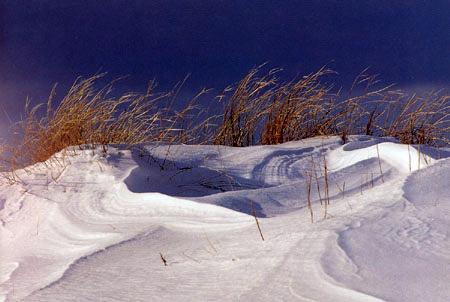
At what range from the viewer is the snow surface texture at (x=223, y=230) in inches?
52.1

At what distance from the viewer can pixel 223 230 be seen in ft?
6.54

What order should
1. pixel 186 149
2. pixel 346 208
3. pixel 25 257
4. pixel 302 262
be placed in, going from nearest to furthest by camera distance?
pixel 302 262
pixel 346 208
pixel 25 257
pixel 186 149

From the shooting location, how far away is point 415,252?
1.40 meters

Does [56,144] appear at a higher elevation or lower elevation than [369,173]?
higher

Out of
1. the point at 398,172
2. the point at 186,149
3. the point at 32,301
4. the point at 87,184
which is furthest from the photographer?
the point at 186,149

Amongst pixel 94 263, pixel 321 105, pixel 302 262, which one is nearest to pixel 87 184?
pixel 94 263

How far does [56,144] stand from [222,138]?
1.46m

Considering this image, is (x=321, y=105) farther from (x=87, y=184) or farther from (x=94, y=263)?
(x=94, y=263)

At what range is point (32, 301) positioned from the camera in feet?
5.12

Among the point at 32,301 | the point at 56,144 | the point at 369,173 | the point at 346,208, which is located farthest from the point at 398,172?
the point at 56,144

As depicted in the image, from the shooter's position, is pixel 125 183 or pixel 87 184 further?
pixel 87 184

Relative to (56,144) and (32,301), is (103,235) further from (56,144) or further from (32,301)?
(56,144)

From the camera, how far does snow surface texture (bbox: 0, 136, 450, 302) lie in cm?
132

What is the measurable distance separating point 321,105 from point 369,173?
2.12m
